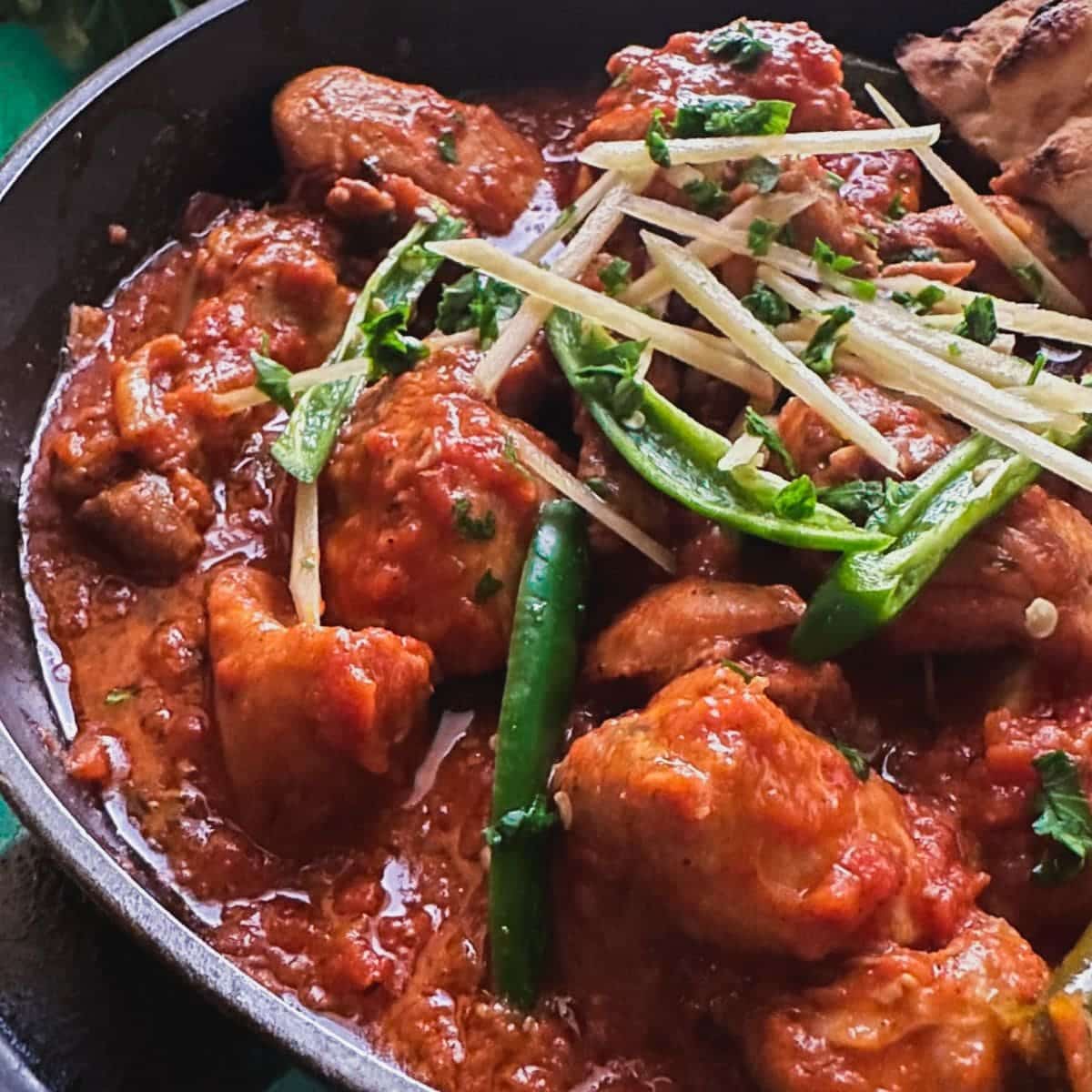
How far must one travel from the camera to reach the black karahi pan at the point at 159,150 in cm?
199

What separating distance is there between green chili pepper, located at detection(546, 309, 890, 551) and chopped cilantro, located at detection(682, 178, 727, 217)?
35 centimetres

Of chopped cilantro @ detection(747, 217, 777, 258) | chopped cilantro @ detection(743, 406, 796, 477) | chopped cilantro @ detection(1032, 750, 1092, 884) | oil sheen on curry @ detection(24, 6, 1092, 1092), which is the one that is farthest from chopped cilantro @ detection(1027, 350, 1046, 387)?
chopped cilantro @ detection(1032, 750, 1092, 884)

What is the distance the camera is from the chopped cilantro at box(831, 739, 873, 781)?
1985 mm

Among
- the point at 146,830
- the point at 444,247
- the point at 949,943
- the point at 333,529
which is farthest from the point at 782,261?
the point at 146,830

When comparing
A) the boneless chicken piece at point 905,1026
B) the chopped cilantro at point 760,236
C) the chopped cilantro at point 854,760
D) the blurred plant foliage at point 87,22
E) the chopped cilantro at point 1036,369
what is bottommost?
the boneless chicken piece at point 905,1026

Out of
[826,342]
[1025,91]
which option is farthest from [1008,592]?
[1025,91]

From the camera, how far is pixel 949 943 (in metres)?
1.86

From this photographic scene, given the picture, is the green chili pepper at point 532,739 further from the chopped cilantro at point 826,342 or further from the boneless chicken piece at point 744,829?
the chopped cilantro at point 826,342

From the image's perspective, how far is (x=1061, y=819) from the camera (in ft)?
6.43

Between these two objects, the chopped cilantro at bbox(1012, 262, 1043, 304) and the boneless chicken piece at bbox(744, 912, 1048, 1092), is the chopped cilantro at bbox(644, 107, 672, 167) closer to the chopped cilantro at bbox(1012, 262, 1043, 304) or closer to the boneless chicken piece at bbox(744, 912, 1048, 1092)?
the chopped cilantro at bbox(1012, 262, 1043, 304)

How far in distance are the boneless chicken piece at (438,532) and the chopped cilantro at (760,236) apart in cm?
58

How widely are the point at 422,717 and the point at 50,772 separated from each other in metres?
0.58

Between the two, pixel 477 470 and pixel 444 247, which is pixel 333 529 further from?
pixel 444 247

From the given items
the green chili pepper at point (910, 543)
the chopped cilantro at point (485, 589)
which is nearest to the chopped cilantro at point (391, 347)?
the chopped cilantro at point (485, 589)
